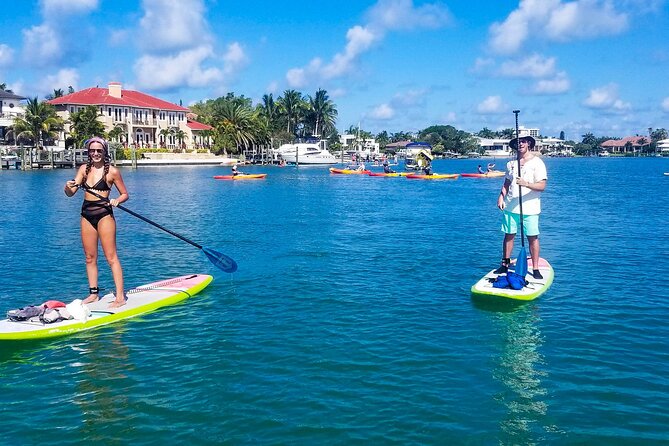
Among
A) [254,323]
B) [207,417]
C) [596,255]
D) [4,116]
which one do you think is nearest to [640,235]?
[596,255]

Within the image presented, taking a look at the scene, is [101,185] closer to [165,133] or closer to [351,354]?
[351,354]

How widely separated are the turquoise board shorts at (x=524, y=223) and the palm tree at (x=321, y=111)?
126 m

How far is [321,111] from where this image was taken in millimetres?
136625

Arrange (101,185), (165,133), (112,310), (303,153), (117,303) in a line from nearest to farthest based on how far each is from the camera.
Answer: (101,185) → (112,310) → (117,303) → (165,133) → (303,153)

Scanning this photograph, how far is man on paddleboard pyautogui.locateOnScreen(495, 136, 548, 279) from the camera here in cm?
1170

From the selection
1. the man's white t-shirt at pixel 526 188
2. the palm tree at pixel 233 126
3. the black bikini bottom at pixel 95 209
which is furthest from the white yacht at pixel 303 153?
the black bikini bottom at pixel 95 209

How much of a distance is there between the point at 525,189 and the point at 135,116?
93218 millimetres

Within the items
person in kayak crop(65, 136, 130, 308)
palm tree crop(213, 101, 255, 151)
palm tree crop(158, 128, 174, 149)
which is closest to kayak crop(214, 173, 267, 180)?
palm tree crop(158, 128, 174, 149)

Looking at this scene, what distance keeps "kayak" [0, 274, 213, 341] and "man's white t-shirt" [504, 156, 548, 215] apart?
680 cm

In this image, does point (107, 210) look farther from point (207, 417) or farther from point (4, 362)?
point (207, 417)

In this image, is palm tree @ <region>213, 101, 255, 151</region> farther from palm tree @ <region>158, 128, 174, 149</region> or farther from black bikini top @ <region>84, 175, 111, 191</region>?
black bikini top @ <region>84, 175, 111, 191</region>

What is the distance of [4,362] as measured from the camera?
9297 millimetres

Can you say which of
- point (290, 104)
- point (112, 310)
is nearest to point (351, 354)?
point (112, 310)

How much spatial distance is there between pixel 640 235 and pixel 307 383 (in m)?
18.5
